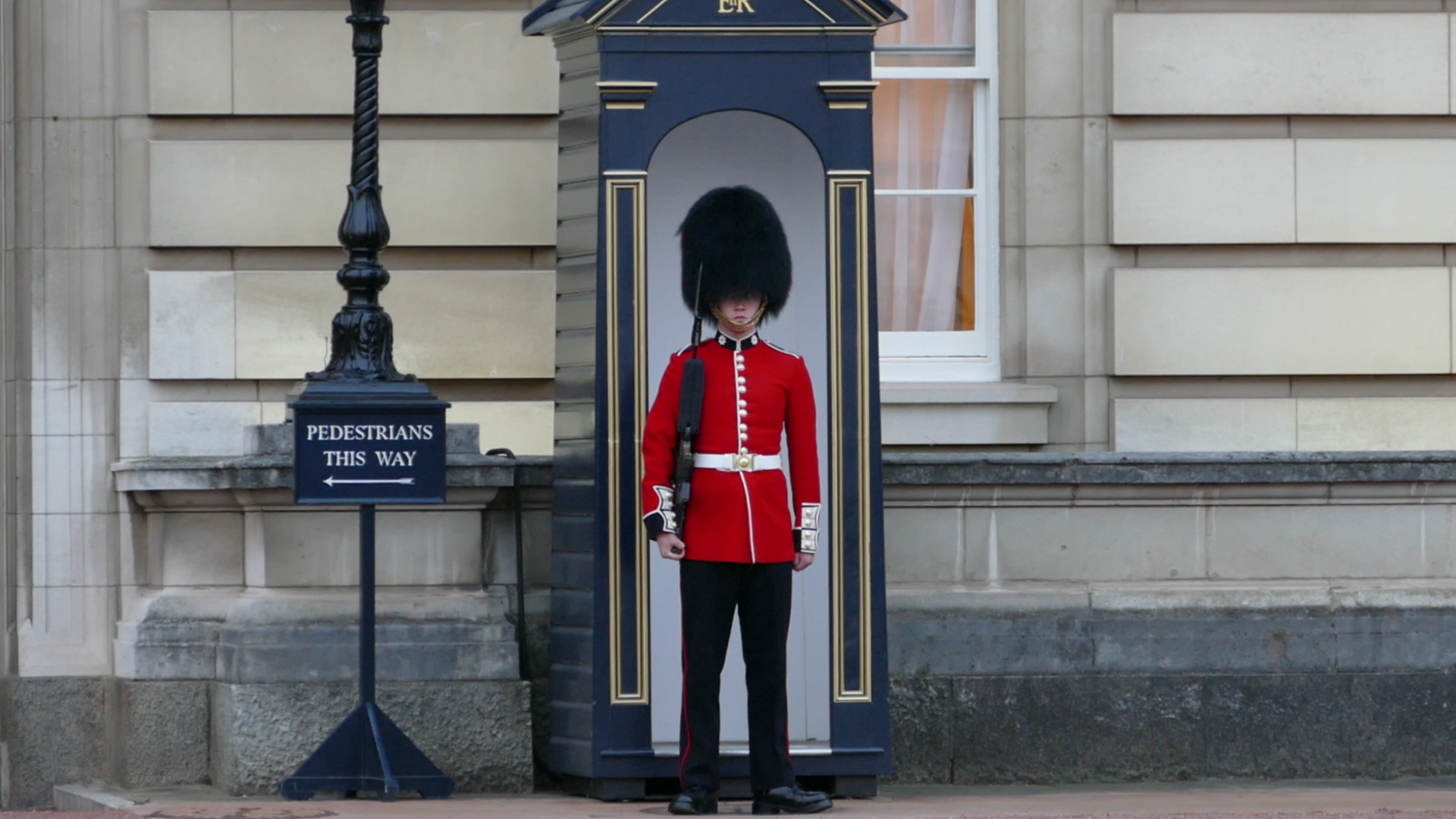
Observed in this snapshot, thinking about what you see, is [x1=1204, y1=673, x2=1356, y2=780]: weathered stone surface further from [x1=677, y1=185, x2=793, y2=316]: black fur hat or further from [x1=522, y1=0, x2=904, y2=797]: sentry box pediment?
[x1=677, y1=185, x2=793, y2=316]: black fur hat

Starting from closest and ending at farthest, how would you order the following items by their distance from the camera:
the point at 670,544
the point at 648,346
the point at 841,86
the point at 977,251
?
the point at 670,544 → the point at 841,86 → the point at 648,346 → the point at 977,251

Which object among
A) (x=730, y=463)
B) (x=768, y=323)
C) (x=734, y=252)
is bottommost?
(x=730, y=463)

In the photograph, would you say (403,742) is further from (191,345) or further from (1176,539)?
(1176,539)

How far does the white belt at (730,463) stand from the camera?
6.21 m

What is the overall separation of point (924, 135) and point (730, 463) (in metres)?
2.27

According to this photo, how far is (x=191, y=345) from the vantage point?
24.4ft

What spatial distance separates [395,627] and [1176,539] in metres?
2.66

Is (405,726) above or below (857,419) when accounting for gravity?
below

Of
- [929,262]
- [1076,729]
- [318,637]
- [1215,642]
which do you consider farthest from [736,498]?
[929,262]

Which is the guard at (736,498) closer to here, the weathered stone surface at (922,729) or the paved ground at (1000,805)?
the paved ground at (1000,805)

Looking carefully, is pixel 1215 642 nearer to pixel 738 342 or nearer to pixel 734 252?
pixel 738 342

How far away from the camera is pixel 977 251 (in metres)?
7.98

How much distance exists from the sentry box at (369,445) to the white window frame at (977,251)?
209cm

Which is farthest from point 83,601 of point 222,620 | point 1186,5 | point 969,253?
point 1186,5
